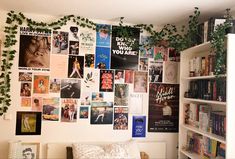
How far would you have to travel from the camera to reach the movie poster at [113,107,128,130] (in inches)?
120

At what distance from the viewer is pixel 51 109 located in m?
2.90

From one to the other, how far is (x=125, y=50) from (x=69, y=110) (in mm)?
1091

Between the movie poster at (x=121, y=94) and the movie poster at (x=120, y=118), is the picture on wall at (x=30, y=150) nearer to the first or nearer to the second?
the movie poster at (x=120, y=118)

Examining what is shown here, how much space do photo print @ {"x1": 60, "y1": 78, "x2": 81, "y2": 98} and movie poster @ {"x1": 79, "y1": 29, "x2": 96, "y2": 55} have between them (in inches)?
15.5

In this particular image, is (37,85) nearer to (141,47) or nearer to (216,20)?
(141,47)

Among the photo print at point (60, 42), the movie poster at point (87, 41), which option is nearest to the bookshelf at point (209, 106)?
the movie poster at point (87, 41)

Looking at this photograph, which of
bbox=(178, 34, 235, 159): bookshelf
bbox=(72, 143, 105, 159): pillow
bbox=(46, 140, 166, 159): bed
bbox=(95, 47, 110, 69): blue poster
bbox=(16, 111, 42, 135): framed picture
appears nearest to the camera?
bbox=(178, 34, 235, 159): bookshelf

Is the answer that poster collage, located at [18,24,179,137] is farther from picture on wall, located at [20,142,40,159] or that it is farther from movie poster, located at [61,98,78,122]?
picture on wall, located at [20,142,40,159]

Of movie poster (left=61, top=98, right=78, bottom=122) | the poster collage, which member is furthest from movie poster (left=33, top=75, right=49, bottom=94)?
movie poster (left=61, top=98, right=78, bottom=122)

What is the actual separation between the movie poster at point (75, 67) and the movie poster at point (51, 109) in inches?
14.8

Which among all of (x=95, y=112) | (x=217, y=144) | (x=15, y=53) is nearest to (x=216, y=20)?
(x=217, y=144)

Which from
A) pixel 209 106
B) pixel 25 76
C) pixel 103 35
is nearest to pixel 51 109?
pixel 25 76

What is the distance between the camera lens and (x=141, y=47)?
316cm

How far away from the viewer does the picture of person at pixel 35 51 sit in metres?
2.84
